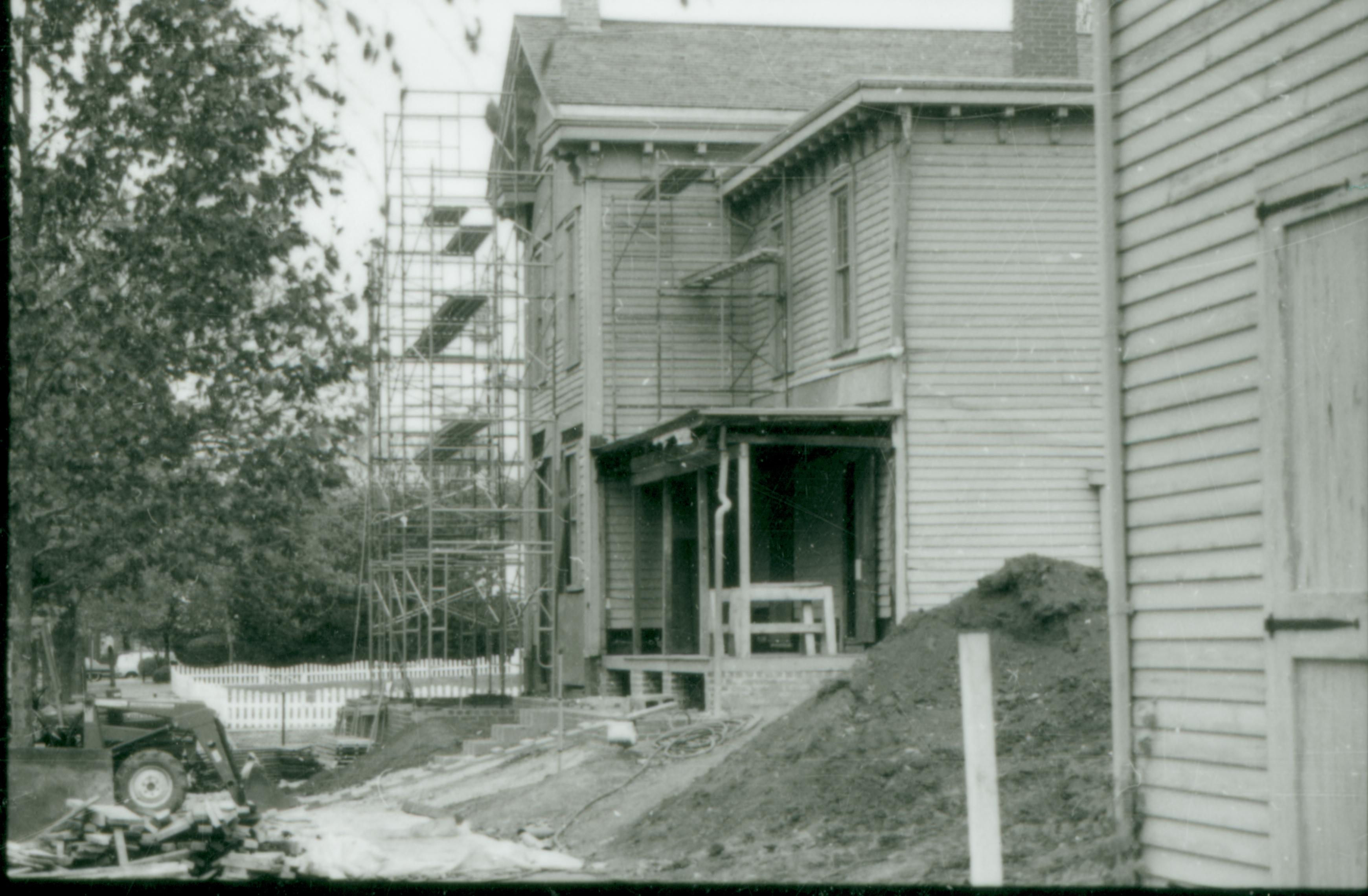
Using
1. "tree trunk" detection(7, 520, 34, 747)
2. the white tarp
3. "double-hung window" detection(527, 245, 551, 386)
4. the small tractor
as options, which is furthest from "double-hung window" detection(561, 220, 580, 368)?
"tree trunk" detection(7, 520, 34, 747)

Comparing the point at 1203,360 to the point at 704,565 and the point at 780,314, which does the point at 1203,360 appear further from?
the point at 780,314

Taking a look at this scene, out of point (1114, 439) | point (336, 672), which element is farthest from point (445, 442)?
point (1114, 439)

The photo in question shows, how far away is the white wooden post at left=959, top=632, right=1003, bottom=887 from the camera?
5.62 metres

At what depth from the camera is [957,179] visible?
63.6 feet

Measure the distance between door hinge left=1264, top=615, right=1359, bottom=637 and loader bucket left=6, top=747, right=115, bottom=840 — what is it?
10.6 metres

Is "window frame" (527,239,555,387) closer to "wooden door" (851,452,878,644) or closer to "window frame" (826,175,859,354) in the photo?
"window frame" (826,175,859,354)

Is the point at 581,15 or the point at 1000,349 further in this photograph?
the point at 581,15

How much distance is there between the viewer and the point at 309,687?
3027 cm

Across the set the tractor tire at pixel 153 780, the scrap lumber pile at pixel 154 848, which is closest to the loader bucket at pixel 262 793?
the tractor tire at pixel 153 780

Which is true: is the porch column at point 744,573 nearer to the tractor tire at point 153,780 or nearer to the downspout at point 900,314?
the downspout at point 900,314

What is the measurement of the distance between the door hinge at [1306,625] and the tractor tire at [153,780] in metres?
13.6

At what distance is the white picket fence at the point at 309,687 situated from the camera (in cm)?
2797

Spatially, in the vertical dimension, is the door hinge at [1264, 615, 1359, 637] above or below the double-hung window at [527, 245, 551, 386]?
below

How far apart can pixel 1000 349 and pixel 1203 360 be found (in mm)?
11178
